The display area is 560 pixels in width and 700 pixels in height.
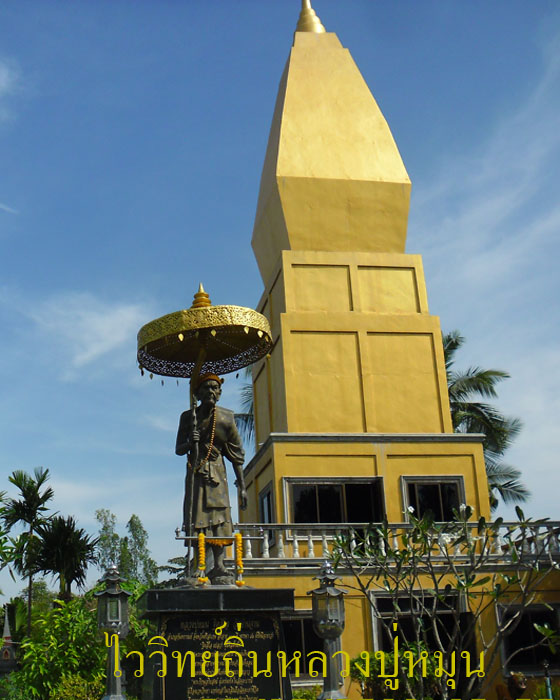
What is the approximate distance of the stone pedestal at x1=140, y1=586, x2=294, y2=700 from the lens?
963 centimetres

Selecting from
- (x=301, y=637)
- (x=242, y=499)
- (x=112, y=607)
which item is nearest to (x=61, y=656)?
(x=301, y=637)

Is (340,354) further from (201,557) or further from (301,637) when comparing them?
(201,557)

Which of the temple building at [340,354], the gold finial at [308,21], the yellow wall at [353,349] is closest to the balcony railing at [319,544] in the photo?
the temple building at [340,354]

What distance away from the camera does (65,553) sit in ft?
78.7

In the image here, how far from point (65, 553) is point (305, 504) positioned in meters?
7.78

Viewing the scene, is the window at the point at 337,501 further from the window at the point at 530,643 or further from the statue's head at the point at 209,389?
the statue's head at the point at 209,389

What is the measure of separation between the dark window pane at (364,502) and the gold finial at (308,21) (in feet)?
50.9

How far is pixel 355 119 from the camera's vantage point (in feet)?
83.3

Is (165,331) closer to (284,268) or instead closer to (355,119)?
(284,268)

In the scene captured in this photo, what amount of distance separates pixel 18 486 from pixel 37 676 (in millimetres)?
11302

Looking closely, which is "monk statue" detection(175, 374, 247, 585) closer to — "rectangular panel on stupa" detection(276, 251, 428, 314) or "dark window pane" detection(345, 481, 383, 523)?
"dark window pane" detection(345, 481, 383, 523)

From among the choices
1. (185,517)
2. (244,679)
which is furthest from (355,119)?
(244,679)

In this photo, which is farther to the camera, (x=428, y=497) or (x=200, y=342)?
(x=428, y=497)

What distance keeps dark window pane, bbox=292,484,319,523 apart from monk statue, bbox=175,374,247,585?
8714 mm
